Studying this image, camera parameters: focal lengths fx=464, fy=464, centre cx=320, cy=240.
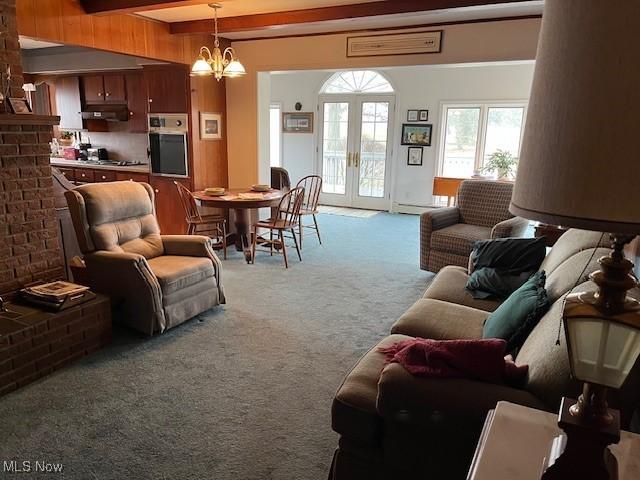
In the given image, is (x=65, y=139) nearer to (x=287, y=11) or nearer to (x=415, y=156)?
(x=287, y=11)


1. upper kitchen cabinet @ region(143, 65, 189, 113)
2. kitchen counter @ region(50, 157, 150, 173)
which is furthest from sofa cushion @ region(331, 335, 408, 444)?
kitchen counter @ region(50, 157, 150, 173)

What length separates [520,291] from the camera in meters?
2.30

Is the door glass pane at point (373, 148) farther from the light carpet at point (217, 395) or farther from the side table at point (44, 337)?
the side table at point (44, 337)

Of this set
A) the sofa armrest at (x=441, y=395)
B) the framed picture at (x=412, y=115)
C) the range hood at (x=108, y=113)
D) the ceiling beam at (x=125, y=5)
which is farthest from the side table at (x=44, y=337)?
the framed picture at (x=412, y=115)

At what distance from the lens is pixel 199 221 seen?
208 inches

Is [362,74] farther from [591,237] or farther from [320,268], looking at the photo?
[591,237]

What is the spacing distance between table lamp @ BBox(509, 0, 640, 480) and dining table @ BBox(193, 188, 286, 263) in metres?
4.16

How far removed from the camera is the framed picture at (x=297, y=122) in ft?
29.0

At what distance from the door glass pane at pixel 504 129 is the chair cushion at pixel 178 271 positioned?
564cm

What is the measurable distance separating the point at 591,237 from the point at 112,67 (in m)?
6.73

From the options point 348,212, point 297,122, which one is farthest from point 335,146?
point 348,212

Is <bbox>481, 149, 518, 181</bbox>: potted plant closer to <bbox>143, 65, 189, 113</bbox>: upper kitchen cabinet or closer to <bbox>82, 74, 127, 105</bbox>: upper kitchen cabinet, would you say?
<bbox>143, 65, 189, 113</bbox>: upper kitchen cabinet

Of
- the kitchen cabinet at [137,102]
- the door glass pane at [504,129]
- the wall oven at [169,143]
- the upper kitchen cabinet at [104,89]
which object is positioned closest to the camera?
the wall oven at [169,143]

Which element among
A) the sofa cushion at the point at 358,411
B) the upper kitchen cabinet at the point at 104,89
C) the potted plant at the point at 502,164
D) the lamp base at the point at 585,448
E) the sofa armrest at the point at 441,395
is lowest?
the sofa cushion at the point at 358,411
